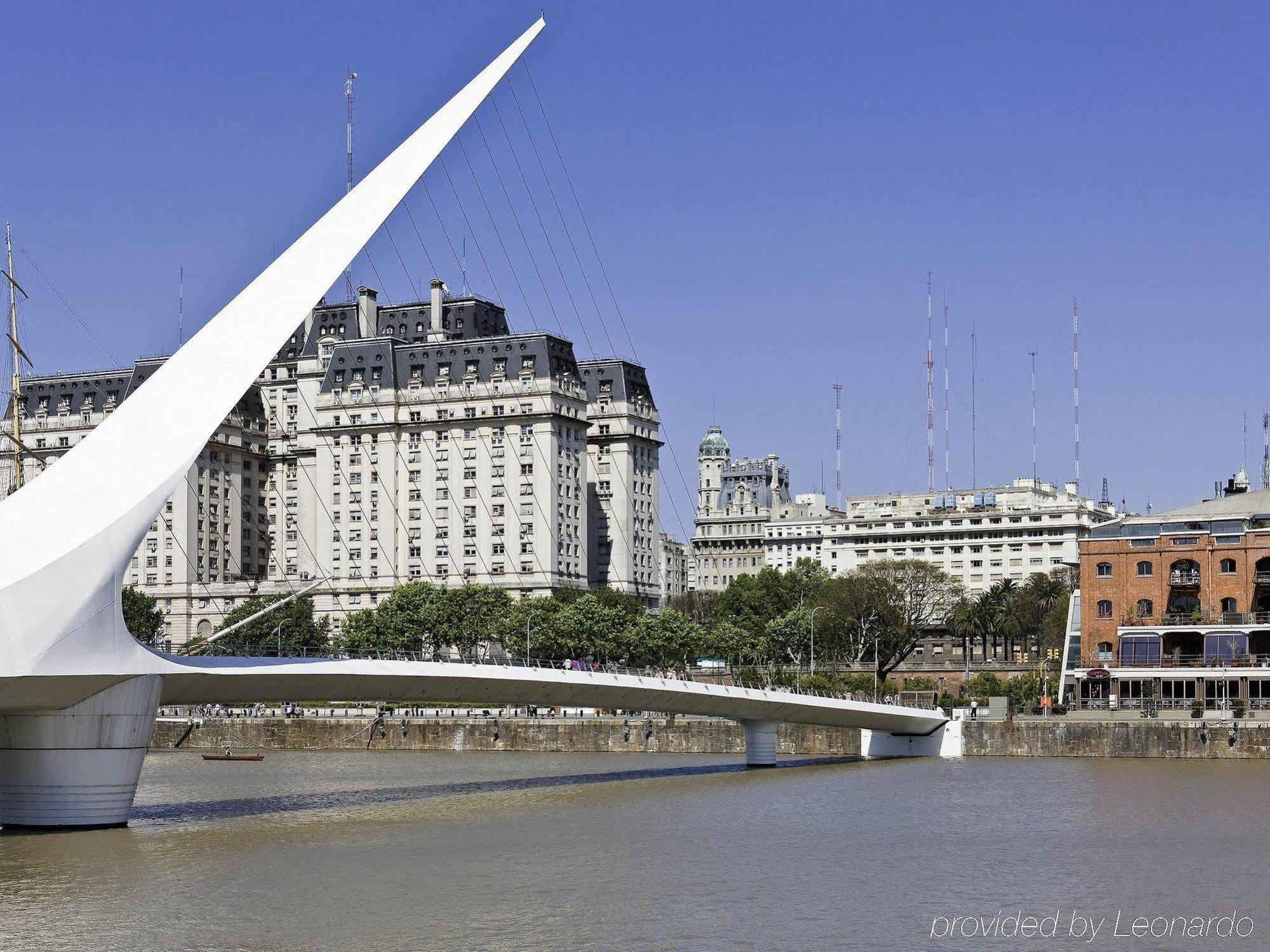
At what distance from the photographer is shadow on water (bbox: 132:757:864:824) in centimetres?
4688

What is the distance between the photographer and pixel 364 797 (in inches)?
2067

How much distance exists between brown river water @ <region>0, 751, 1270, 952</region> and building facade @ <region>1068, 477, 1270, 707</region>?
24.0 metres

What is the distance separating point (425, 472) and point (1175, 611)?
201ft

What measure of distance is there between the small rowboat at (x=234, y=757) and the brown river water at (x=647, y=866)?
2039cm

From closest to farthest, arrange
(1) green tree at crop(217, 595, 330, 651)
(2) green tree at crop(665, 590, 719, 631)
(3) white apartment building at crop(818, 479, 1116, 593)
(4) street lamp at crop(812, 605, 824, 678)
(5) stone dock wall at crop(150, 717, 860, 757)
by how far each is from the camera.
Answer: (5) stone dock wall at crop(150, 717, 860, 757) → (1) green tree at crop(217, 595, 330, 651) → (4) street lamp at crop(812, 605, 824, 678) → (2) green tree at crop(665, 590, 719, 631) → (3) white apartment building at crop(818, 479, 1116, 593)

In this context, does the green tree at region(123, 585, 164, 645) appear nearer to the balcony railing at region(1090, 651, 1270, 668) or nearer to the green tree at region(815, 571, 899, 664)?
the green tree at region(815, 571, 899, 664)

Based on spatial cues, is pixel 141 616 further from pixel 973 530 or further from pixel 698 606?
pixel 973 530

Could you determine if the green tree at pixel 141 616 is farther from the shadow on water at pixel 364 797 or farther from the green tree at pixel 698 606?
the shadow on water at pixel 364 797

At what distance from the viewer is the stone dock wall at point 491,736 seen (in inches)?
2987

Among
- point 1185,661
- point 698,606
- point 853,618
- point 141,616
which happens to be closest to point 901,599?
point 853,618

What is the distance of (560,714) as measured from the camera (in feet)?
297

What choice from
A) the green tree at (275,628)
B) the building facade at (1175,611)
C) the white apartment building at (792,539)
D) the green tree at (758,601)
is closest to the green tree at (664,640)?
the green tree at (275,628)

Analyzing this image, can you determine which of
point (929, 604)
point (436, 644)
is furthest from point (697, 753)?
point (929, 604)

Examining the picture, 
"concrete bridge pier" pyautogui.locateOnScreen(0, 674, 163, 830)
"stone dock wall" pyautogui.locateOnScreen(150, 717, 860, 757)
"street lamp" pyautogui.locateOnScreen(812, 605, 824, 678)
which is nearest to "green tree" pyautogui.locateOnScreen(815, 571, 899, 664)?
"street lamp" pyautogui.locateOnScreen(812, 605, 824, 678)
